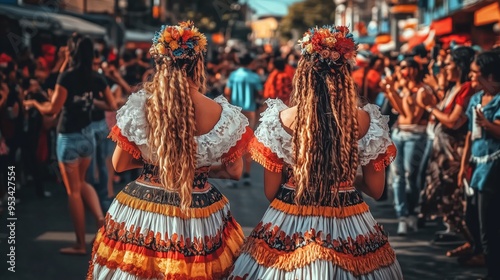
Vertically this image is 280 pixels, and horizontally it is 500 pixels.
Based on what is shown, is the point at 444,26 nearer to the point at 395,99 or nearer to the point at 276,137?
the point at 395,99

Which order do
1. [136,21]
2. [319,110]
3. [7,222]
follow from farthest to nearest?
[136,21], [7,222], [319,110]

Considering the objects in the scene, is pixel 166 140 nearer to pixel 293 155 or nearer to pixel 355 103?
pixel 293 155

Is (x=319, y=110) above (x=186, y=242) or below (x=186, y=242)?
above

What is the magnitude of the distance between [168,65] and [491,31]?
814 inches

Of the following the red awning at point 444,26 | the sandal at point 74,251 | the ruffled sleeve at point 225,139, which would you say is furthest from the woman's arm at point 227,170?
the red awning at point 444,26

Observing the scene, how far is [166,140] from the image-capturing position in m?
4.87

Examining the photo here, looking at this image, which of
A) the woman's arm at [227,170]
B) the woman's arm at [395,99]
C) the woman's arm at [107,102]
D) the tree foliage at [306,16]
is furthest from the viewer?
the tree foliage at [306,16]

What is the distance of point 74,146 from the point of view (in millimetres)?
8367

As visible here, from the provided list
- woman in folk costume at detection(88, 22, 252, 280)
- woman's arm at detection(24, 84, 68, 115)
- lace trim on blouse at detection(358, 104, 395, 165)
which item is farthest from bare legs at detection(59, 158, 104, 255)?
lace trim on blouse at detection(358, 104, 395, 165)

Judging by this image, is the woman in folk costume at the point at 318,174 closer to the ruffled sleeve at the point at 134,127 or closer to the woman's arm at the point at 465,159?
the ruffled sleeve at the point at 134,127

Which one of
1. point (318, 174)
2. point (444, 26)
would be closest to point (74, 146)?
point (318, 174)

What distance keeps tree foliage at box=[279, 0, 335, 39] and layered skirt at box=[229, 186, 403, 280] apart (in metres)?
106

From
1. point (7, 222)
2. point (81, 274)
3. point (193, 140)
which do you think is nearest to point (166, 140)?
point (193, 140)

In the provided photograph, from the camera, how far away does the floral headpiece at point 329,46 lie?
476 centimetres
